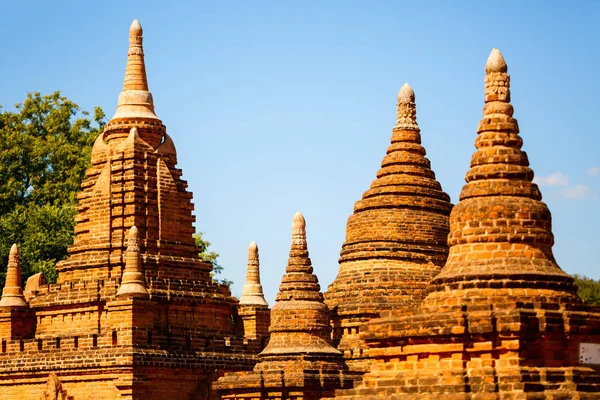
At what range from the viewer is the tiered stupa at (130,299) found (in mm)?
40625

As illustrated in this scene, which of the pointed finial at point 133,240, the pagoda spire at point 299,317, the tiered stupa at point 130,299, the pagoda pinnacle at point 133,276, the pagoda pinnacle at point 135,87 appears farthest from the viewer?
the pagoda pinnacle at point 135,87

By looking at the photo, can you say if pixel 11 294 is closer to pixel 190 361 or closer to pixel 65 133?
pixel 190 361

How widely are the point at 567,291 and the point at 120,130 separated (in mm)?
22499

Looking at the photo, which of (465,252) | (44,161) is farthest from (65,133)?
(465,252)

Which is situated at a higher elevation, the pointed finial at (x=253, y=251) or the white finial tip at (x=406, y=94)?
the white finial tip at (x=406, y=94)

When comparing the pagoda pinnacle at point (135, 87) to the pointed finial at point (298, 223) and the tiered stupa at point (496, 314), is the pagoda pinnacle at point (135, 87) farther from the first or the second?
the tiered stupa at point (496, 314)

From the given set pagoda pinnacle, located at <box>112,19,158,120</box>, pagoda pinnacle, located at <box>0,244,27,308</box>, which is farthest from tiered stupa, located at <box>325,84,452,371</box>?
pagoda pinnacle, located at <box>0,244,27,308</box>

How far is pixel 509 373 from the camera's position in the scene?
2352 cm

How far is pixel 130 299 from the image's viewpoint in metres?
40.6

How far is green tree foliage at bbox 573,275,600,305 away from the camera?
210 ft

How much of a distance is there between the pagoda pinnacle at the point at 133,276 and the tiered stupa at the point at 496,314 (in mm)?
16230

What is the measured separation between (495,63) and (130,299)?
55.8 feet

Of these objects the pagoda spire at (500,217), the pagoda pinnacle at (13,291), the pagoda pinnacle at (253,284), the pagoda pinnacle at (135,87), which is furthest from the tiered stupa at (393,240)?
the pagoda spire at (500,217)

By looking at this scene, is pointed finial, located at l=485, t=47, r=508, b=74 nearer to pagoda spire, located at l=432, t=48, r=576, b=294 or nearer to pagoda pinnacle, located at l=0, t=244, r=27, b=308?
pagoda spire, located at l=432, t=48, r=576, b=294
